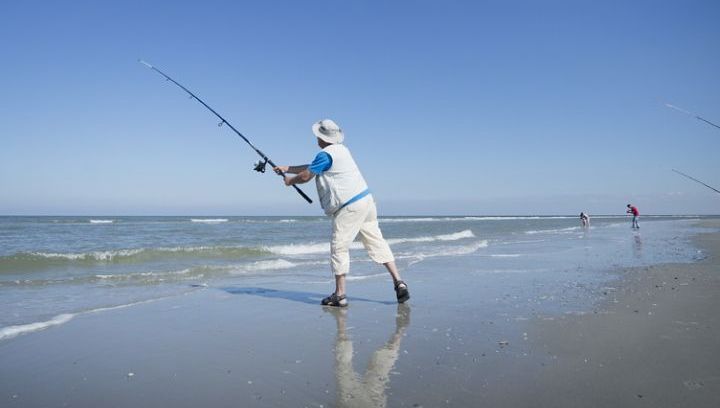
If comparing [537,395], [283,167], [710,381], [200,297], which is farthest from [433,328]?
[200,297]

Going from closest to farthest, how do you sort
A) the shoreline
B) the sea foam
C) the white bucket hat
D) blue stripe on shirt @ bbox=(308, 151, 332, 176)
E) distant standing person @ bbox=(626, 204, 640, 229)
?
the shoreline → the sea foam → blue stripe on shirt @ bbox=(308, 151, 332, 176) → the white bucket hat → distant standing person @ bbox=(626, 204, 640, 229)

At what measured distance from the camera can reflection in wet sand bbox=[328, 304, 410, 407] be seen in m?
2.33

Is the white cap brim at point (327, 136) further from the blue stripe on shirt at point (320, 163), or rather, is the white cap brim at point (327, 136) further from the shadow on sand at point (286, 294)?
the shadow on sand at point (286, 294)

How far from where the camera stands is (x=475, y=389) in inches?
96.3

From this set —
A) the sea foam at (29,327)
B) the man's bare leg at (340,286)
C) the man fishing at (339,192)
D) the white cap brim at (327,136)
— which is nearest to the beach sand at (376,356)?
the sea foam at (29,327)

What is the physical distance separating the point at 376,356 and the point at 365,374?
37cm

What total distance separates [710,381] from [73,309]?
5597mm

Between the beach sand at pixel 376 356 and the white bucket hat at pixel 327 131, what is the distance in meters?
1.73

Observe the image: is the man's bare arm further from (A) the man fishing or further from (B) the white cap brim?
(B) the white cap brim

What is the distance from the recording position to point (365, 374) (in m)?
2.72

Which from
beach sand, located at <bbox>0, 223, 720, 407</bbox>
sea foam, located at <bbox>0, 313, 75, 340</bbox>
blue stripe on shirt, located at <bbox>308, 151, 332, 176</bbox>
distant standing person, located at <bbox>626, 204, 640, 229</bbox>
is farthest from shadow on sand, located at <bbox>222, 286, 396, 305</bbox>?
distant standing person, located at <bbox>626, 204, 640, 229</bbox>

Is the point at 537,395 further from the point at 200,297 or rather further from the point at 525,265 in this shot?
the point at 525,265

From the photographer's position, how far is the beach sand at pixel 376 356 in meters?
2.39

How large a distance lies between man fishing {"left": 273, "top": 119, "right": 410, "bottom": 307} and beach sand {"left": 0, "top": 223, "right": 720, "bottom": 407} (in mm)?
497
